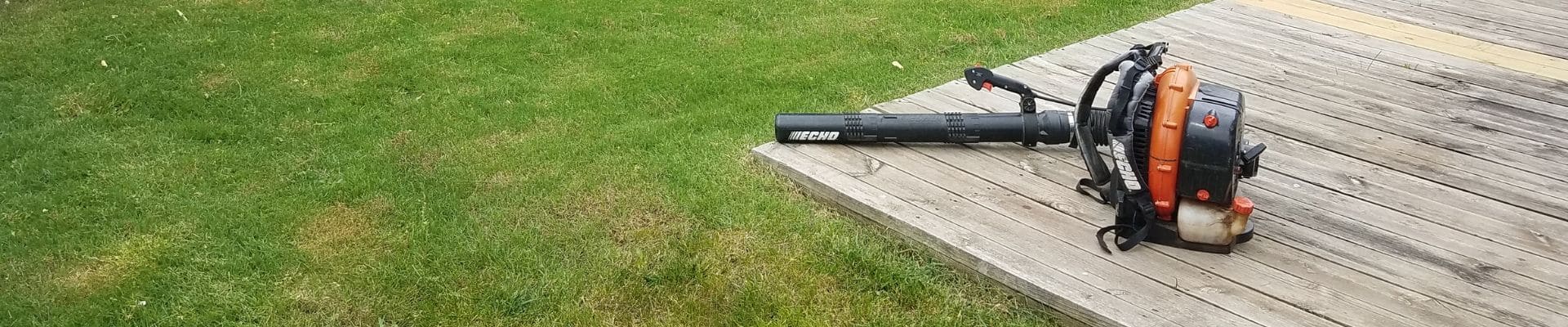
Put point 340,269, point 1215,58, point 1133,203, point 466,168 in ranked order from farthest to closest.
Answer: point 1215,58
point 466,168
point 340,269
point 1133,203

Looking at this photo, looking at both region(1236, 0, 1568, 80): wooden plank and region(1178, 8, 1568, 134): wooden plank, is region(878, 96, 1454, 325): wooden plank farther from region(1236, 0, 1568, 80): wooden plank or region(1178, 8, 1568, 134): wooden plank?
region(1236, 0, 1568, 80): wooden plank

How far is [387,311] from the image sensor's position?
2.98 meters

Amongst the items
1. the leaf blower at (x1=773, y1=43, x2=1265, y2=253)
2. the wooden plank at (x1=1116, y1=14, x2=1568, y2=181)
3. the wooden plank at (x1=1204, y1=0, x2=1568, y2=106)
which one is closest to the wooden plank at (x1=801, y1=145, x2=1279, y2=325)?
the leaf blower at (x1=773, y1=43, x2=1265, y2=253)

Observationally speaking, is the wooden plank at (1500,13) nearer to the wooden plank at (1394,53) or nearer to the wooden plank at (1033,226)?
the wooden plank at (1394,53)

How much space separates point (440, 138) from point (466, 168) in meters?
0.38

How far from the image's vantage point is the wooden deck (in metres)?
2.76

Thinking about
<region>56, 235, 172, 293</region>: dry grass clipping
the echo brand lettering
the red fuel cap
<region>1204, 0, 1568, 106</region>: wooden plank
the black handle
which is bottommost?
<region>56, 235, 172, 293</region>: dry grass clipping

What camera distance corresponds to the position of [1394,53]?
505 cm

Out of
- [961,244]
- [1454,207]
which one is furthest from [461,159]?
[1454,207]

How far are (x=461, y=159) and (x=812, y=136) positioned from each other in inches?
55.2

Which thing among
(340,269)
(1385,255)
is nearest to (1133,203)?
(1385,255)

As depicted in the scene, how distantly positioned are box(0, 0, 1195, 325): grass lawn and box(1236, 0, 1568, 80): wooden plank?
796mm

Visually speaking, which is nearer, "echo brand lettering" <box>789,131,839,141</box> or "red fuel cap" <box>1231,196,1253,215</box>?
"red fuel cap" <box>1231,196,1253,215</box>

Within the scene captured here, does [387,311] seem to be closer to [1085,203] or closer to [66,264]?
[66,264]
